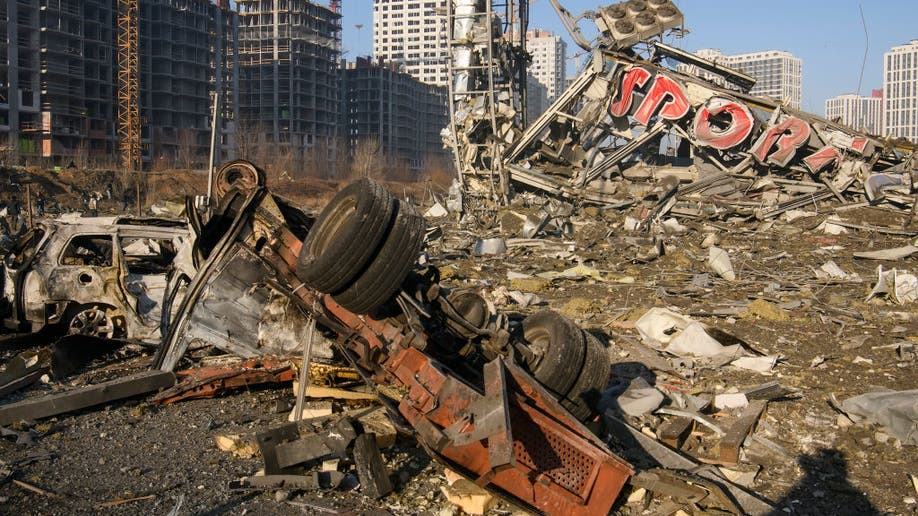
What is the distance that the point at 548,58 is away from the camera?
175 m

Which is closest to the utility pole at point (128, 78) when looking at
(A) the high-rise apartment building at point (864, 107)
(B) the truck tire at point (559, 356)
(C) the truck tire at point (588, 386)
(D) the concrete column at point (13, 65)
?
(D) the concrete column at point (13, 65)

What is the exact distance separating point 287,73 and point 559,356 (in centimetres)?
8561

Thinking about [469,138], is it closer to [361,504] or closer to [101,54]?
[361,504]

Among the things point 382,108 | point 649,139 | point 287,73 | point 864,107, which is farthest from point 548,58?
point 649,139

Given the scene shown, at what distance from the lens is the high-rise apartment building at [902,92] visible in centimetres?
8338

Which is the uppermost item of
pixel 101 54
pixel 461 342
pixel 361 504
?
pixel 101 54

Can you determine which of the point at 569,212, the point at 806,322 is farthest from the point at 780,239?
the point at 806,322

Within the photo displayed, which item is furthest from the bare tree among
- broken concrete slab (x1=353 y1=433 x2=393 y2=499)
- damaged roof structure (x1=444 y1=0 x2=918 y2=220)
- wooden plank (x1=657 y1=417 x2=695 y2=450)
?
broken concrete slab (x1=353 y1=433 x2=393 y2=499)

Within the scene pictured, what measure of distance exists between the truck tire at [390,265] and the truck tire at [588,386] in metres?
1.49

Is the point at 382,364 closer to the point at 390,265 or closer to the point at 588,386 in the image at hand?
the point at 390,265

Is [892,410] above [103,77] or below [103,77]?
below

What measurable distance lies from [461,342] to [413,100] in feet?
340

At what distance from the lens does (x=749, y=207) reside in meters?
20.5

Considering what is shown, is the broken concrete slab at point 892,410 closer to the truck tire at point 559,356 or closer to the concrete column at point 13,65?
the truck tire at point 559,356
